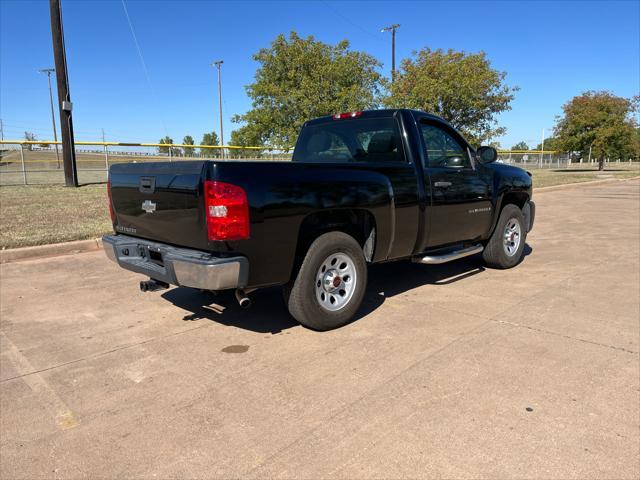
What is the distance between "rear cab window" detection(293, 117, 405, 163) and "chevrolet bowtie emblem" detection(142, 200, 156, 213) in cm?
216

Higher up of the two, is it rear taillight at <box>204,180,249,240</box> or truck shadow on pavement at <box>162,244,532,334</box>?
rear taillight at <box>204,180,249,240</box>

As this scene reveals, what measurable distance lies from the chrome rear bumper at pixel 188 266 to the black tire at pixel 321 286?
566 mm

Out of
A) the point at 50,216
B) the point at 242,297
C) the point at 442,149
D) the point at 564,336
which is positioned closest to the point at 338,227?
the point at 242,297

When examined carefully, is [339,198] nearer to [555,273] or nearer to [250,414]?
[250,414]

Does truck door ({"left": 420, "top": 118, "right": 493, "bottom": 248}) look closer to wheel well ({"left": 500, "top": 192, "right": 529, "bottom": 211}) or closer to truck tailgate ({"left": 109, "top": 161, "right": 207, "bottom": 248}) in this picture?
wheel well ({"left": 500, "top": 192, "right": 529, "bottom": 211})

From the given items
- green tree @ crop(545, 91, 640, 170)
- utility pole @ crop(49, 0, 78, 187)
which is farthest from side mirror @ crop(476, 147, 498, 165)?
green tree @ crop(545, 91, 640, 170)

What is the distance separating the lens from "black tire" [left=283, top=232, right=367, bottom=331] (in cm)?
398

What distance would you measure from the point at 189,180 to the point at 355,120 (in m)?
2.40

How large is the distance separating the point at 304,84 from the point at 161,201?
22967mm

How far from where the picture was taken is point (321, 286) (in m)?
4.19

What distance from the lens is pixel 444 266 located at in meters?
6.80

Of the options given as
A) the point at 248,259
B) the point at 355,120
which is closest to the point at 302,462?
the point at 248,259

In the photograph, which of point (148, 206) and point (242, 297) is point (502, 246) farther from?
point (148, 206)

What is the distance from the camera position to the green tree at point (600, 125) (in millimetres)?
37219
